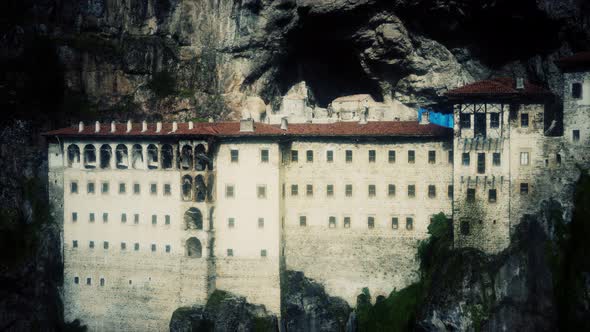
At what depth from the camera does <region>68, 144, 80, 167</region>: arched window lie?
66.9 metres

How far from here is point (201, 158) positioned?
62.8 m

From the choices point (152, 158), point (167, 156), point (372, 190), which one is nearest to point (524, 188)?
point (372, 190)

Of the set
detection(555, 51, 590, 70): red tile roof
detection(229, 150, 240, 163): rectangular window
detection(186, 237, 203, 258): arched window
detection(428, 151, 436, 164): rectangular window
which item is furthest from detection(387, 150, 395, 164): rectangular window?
detection(186, 237, 203, 258): arched window

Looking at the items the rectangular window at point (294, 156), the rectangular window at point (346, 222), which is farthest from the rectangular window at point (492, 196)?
the rectangular window at point (294, 156)

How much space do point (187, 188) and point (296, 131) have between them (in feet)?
31.1

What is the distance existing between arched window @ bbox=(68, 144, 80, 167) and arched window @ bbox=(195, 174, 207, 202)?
1092 centimetres

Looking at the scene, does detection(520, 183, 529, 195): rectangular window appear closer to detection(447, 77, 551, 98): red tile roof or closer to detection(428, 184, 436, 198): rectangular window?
detection(447, 77, 551, 98): red tile roof

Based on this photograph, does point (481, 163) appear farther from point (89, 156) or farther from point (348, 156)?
point (89, 156)

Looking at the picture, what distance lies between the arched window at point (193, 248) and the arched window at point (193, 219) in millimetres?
1004

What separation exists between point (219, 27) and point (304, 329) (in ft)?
91.6

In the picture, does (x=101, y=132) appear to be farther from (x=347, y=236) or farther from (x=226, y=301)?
(x=347, y=236)

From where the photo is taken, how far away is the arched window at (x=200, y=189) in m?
62.8

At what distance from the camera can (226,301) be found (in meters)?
62.4

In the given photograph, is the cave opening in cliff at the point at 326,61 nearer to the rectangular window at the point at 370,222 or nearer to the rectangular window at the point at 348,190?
the rectangular window at the point at 348,190
